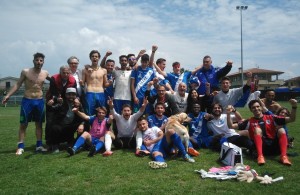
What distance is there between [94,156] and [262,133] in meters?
3.94

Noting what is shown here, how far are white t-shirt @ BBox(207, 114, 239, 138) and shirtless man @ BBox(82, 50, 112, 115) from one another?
10.1 ft

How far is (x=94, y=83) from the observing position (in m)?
7.75

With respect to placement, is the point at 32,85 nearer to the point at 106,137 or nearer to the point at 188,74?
the point at 106,137

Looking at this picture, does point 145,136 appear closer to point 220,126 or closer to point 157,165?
point 157,165

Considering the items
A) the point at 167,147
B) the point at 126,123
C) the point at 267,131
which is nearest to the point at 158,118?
the point at 126,123

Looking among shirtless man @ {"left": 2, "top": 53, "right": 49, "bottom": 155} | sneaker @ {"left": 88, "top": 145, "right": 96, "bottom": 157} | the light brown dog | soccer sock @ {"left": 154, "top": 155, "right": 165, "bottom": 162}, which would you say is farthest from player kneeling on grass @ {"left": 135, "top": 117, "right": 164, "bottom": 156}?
shirtless man @ {"left": 2, "top": 53, "right": 49, "bottom": 155}

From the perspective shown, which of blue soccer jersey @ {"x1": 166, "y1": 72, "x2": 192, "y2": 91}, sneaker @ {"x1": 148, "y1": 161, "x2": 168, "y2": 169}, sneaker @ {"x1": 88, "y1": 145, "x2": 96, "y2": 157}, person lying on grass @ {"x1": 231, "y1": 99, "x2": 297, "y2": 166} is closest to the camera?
sneaker @ {"x1": 148, "y1": 161, "x2": 168, "y2": 169}

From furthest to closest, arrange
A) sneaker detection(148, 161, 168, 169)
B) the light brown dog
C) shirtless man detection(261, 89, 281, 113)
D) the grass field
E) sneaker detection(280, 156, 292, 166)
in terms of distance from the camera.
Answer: shirtless man detection(261, 89, 281, 113) → the light brown dog → sneaker detection(280, 156, 292, 166) → sneaker detection(148, 161, 168, 169) → the grass field

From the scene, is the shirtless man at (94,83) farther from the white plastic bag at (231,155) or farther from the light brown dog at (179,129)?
the white plastic bag at (231,155)

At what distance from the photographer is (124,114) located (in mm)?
7176

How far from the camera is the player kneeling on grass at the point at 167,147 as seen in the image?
5.99 m

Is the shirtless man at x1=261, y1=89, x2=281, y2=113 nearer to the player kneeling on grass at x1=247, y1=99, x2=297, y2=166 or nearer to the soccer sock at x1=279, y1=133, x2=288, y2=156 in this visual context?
the player kneeling on grass at x1=247, y1=99, x2=297, y2=166

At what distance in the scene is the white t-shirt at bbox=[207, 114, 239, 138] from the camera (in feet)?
23.5

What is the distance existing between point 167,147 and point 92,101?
2.56 m
